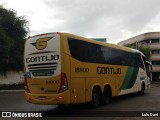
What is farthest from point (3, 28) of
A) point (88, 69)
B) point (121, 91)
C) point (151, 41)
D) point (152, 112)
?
point (151, 41)

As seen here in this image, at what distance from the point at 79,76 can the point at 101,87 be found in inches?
93.9

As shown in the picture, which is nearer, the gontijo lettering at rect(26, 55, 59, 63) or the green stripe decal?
the gontijo lettering at rect(26, 55, 59, 63)

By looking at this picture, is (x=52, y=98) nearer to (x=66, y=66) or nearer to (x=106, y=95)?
(x=66, y=66)

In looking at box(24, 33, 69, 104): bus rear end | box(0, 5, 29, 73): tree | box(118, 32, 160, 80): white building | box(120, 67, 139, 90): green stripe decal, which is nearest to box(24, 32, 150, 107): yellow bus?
box(24, 33, 69, 104): bus rear end

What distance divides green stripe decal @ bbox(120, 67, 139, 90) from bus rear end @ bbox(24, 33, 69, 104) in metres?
6.70

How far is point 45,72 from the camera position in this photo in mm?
13383

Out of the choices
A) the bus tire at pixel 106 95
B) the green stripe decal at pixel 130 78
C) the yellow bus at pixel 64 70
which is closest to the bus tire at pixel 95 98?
the yellow bus at pixel 64 70

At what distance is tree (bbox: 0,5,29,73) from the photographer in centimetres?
3512

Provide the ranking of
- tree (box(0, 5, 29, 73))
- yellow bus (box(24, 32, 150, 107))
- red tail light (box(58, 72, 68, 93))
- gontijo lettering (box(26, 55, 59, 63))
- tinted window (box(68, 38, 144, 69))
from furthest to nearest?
tree (box(0, 5, 29, 73)), tinted window (box(68, 38, 144, 69)), gontijo lettering (box(26, 55, 59, 63)), yellow bus (box(24, 32, 150, 107)), red tail light (box(58, 72, 68, 93))

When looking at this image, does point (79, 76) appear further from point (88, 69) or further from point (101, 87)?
point (101, 87)

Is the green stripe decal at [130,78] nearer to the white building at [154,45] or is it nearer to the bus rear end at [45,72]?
the bus rear end at [45,72]

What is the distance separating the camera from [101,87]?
52.4ft

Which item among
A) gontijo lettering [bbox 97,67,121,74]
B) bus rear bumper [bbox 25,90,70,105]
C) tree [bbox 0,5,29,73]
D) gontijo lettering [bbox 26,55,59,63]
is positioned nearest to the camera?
bus rear bumper [bbox 25,90,70,105]

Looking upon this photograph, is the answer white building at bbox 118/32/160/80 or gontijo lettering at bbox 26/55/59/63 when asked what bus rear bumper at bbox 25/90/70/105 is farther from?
white building at bbox 118/32/160/80
